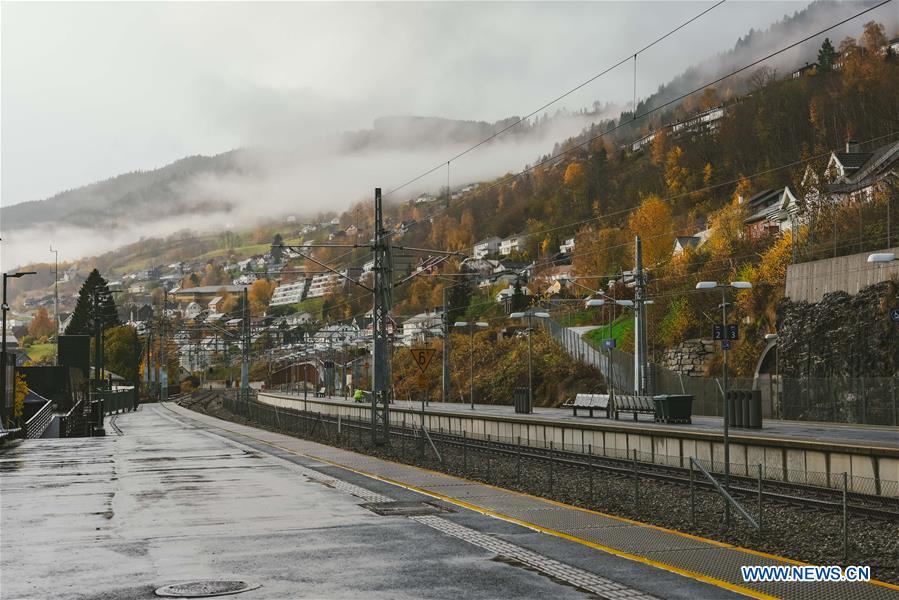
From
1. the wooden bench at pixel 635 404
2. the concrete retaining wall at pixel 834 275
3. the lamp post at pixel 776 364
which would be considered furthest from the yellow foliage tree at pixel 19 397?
the concrete retaining wall at pixel 834 275

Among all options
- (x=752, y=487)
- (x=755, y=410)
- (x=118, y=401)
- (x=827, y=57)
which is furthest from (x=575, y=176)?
(x=752, y=487)

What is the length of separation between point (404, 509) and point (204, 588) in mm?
7367

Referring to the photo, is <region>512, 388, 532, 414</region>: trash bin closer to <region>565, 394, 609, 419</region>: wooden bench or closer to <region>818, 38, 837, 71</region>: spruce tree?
<region>565, 394, 609, 419</region>: wooden bench

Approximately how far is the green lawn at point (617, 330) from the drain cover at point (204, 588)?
252ft

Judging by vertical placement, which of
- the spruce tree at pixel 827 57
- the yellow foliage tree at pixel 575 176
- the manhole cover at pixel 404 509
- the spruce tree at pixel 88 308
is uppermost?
the spruce tree at pixel 827 57

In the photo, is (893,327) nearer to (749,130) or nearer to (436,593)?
(436,593)

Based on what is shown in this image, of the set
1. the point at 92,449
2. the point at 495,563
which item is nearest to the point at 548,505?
the point at 495,563

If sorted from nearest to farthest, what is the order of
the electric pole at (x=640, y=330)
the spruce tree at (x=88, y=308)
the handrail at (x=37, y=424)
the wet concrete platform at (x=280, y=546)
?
the wet concrete platform at (x=280, y=546) < the handrail at (x=37, y=424) < the electric pole at (x=640, y=330) < the spruce tree at (x=88, y=308)

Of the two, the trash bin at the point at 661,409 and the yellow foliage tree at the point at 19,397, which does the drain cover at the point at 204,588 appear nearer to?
the trash bin at the point at 661,409

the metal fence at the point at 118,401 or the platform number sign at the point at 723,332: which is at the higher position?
the platform number sign at the point at 723,332

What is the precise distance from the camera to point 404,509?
61.7 ft

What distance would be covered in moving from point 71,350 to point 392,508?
329ft

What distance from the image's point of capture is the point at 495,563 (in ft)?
43.4

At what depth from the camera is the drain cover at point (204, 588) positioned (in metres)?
11.4
